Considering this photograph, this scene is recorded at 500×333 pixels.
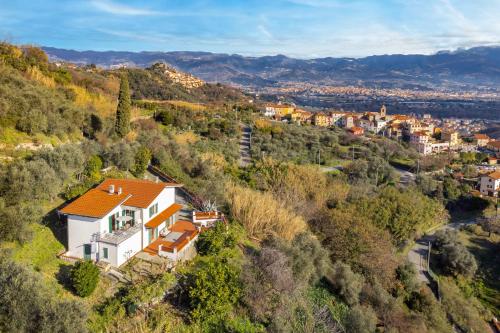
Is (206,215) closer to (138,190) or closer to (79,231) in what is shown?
(138,190)

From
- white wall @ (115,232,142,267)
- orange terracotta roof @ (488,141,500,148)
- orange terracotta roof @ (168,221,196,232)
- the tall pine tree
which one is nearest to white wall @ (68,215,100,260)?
white wall @ (115,232,142,267)

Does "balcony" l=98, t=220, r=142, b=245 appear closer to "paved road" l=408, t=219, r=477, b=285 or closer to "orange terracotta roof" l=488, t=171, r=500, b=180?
"paved road" l=408, t=219, r=477, b=285

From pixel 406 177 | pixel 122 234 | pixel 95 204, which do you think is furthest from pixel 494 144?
pixel 95 204

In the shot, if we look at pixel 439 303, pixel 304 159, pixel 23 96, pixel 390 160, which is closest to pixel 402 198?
pixel 439 303

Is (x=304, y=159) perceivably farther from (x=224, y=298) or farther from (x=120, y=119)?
(x=224, y=298)

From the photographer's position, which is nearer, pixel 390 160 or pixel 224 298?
pixel 224 298

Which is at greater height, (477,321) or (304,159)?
(304,159)
